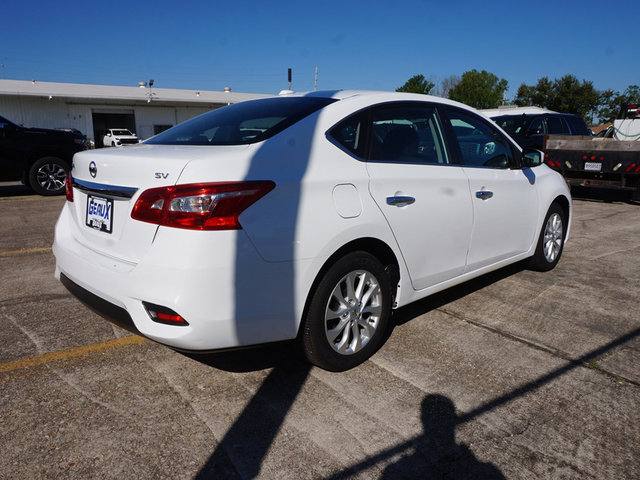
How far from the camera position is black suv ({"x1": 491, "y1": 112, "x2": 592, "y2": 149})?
1193cm

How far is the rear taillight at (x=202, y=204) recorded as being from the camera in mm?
2277

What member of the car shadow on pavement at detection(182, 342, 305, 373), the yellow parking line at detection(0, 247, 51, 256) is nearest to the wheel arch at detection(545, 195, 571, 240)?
the car shadow on pavement at detection(182, 342, 305, 373)

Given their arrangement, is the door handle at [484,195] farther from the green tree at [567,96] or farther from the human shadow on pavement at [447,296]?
the green tree at [567,96]

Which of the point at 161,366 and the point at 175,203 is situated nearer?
the point at 175,203

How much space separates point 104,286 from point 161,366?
70cm

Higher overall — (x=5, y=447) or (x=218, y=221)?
(x=218, y=221)

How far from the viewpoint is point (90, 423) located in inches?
95.3

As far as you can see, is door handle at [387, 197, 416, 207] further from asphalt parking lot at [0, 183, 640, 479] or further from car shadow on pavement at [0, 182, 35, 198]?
car shadow on pavement at [0, 182, 35, 198]

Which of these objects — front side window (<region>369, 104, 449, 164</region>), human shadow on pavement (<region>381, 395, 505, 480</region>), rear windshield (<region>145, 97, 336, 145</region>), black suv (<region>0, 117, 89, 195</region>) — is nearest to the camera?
human shadow on pavement (<region>381, 395, 505, 480</region>)

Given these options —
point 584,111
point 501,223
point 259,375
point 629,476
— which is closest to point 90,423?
point 259,375

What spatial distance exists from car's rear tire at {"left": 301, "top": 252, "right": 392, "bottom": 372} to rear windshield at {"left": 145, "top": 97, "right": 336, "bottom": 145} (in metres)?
0.83

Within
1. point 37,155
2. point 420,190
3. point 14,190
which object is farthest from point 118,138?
point 420,190

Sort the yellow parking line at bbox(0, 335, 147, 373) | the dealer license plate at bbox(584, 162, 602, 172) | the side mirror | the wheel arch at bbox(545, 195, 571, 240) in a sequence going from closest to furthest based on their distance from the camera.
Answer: the yellow parking line at bbox(0, 335, 147, 373)
the side mirror
the wheel arch at bbox(545, 195, 571, 240)
the dealer license plate at bbox(584, 162, 602, 172)

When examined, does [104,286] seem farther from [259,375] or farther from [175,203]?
[259,375]
